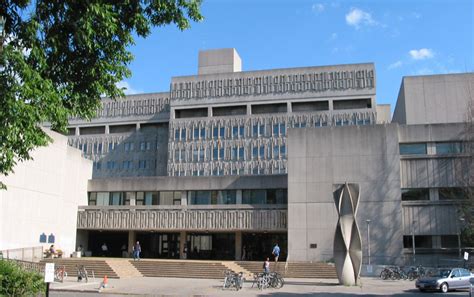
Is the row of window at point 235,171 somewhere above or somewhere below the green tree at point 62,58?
above

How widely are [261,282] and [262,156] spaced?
55.2m

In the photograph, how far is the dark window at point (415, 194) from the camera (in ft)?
133

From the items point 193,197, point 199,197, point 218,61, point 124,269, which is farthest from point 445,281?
point 218,61

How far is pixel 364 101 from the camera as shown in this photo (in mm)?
81000

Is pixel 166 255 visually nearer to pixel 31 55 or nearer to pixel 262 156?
pixel 262 156

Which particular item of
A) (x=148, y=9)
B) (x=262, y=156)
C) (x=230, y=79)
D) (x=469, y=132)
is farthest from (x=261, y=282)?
(x=230, y=79)

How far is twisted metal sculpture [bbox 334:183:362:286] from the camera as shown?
29000 millimetres

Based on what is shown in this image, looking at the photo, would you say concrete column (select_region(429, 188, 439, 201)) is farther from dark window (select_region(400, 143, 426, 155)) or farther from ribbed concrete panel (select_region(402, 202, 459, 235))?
dark window (select_region(400, 143, 426, 155))

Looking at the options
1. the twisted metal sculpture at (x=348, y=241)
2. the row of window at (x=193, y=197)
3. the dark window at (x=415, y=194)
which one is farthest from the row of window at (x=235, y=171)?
the twisted metal sculpture at (x=348, y=241)

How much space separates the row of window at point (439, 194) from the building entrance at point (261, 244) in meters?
13.3

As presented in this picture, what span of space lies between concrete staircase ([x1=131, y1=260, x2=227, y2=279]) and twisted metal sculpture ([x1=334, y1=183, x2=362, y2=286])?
34.5 feet

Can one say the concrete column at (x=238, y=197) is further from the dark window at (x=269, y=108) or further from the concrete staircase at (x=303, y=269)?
the dark window at (x=269, y=108)

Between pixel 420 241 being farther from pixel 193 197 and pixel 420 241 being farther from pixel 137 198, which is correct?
pixel 137 198

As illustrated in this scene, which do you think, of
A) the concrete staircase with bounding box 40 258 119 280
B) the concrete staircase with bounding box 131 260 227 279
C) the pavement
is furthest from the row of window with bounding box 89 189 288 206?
the pavement
